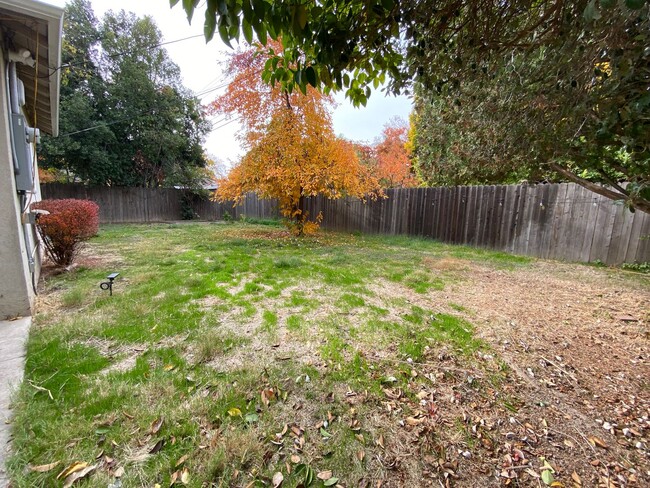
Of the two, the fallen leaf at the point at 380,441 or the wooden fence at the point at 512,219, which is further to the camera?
the wooden fence at the point at 512,219

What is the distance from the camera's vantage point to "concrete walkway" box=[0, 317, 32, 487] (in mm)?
1497

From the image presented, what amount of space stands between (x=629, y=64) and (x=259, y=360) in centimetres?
323

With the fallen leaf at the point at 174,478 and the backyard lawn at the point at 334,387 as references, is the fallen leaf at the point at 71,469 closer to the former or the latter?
the backyard lawn at the point at 334,387

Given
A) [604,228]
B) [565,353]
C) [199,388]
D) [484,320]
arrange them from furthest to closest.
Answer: [604,228], [484,320], [565,353], [199,388]

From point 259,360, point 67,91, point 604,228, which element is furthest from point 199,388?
point 67,91

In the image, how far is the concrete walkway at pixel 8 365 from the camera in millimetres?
1497

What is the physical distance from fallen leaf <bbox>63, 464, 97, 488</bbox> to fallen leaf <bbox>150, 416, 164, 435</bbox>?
268 millimetres

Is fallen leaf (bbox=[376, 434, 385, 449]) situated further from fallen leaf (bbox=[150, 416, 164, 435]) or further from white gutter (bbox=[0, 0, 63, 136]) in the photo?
white gutter (bbox=[0, 0, 63, 136])

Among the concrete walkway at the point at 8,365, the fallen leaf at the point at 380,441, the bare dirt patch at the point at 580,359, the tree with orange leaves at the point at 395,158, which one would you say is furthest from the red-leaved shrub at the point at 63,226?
the tree with orange leaves at the point at 395,158

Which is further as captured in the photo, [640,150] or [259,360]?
[259,360]

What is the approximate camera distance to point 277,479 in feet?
4.57

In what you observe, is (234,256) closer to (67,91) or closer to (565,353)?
(565,353)

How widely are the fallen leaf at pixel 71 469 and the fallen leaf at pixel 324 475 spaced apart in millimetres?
1138

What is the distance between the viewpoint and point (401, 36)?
2268 millimetres
